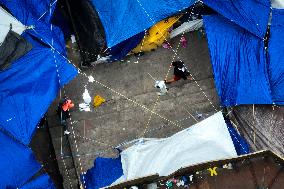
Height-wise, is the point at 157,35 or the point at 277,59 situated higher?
the point at 157,35

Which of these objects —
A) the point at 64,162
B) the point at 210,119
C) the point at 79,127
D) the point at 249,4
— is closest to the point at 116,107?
the point at 79,127

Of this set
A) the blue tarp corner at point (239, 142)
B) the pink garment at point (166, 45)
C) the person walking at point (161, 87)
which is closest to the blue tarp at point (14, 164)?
the person walking at point (161, 87)

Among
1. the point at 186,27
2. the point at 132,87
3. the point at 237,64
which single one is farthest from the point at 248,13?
the point at 132,87

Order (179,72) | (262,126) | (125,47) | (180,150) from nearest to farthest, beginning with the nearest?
(180,150), (262,126), (125,47), (179,72)

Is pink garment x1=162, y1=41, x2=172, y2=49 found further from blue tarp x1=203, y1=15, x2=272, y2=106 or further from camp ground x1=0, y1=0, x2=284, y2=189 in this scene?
blue tarp x1=203, y1=15, x2=272, y2=106

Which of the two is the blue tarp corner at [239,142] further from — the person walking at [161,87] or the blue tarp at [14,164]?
the blue tarp at [14,164]

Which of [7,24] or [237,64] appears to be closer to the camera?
[7,24]

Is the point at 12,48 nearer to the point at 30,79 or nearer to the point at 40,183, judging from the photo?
the point at 30,79
